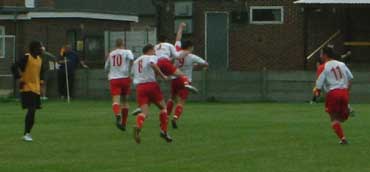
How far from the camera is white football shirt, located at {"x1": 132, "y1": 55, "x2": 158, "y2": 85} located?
1891 centimetres

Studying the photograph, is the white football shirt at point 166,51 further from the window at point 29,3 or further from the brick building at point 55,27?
the window at point 29,3

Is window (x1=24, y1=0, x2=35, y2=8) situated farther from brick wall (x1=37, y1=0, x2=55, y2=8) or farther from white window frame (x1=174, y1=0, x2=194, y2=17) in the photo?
white window frame (x1=174, y1=0, x2=194, y2=17)

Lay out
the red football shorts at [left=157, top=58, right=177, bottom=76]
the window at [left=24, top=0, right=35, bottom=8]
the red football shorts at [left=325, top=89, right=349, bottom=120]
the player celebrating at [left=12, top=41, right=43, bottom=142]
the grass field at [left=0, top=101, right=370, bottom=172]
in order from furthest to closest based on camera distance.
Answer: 1. the window at [left=24, top=0, right=35, bottom=8]
2. the player celebrating at [left=12, top=41, right=43, bottom=142]
3. the red football shorts at [left=157, top=58, right=177, bottom=76]
4. the red football shorts at [left=325, top=89, right=349, bottom=120]
5. the grass field at [left=0, top=101, right=370, bottom=172]

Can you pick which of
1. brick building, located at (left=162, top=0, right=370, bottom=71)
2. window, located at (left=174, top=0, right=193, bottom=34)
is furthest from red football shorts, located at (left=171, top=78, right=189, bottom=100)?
window, located at (left=174, top=0, right=193, bottom=34)

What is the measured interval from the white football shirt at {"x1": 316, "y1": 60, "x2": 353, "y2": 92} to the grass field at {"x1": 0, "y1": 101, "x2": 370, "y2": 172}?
966mm

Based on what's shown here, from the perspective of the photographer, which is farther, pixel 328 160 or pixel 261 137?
pixel 261 137

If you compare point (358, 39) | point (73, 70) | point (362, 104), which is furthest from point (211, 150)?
point (358, 39)

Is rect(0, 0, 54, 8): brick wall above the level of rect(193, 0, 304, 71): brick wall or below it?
above

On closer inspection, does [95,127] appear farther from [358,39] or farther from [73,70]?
[358,39]

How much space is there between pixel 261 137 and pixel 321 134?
4.25 ft

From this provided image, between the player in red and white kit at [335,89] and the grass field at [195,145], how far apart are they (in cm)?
46

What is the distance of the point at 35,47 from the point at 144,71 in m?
2.06

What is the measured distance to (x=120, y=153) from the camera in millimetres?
17109

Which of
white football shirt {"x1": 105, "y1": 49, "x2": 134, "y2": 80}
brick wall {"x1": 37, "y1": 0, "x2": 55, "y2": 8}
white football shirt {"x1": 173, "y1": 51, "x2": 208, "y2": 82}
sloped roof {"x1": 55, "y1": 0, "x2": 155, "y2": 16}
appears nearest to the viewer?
white football shirt {"x1": 105, "y1": 49, "x2": 134, "y2": 80}
